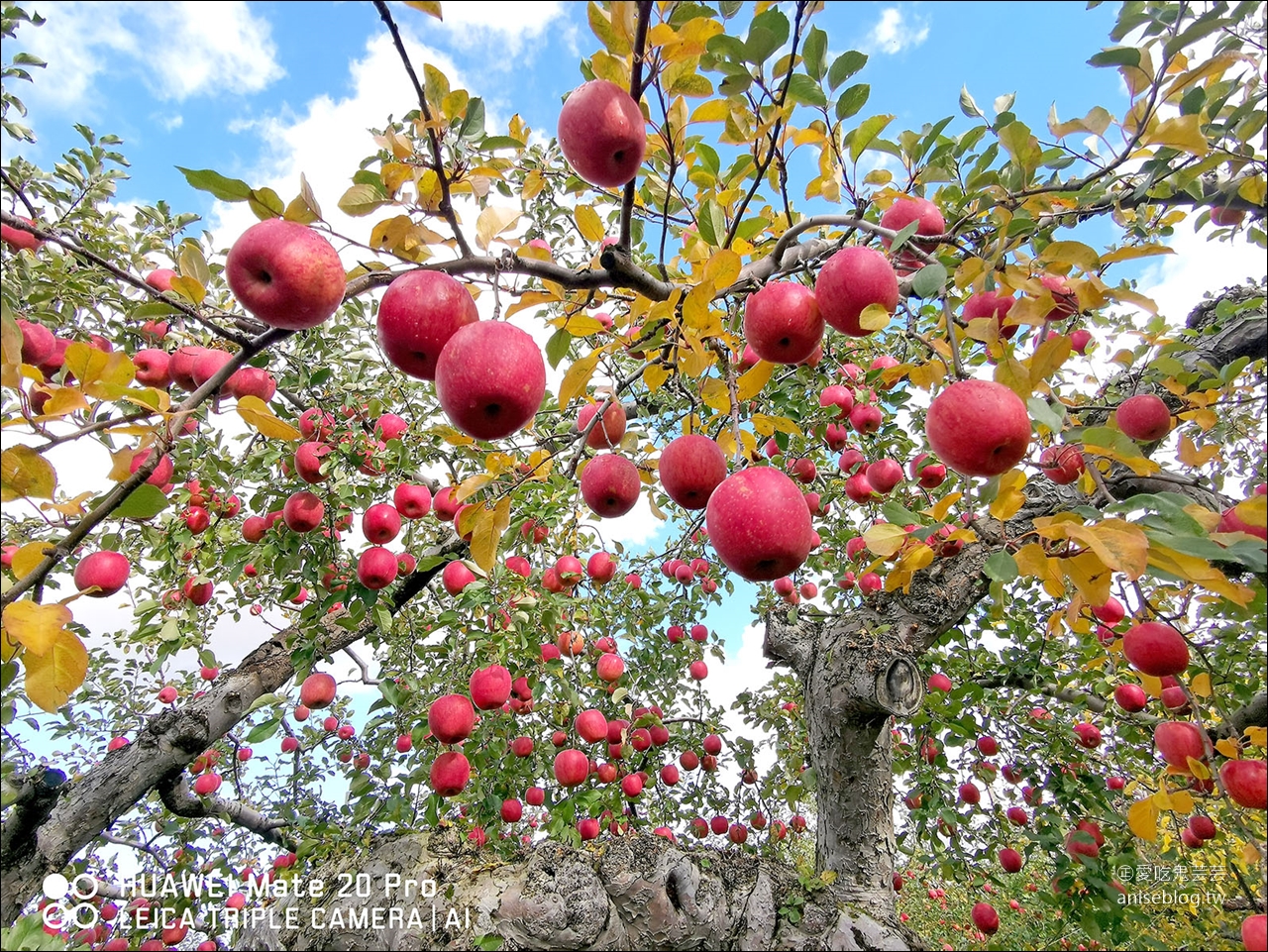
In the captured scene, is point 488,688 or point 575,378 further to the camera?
point 488,688

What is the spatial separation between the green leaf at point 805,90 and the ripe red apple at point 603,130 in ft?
1.64

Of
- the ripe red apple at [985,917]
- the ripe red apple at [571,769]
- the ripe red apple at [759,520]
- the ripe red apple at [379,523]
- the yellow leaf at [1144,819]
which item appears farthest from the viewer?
the ripe red apple at [985,917]

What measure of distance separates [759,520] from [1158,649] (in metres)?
1.45

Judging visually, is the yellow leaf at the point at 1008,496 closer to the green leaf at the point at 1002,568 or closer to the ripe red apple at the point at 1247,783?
the green leaf at the point at 1002,568

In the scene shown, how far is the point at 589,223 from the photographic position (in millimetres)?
1567

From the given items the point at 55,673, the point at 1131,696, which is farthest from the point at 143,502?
the point at 1131,696

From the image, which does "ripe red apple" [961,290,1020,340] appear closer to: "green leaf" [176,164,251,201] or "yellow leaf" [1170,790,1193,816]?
"yellow leaf" [1170,790,1193,816]

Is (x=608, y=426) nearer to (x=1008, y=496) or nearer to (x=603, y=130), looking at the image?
(x=603, y=130)

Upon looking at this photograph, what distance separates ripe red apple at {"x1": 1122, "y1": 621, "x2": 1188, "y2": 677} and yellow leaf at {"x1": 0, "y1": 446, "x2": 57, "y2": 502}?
8.87 feet

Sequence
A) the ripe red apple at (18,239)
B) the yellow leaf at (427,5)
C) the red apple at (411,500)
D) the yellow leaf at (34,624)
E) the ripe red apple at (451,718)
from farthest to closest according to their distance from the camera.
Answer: the red apple at (411,500) → the ripe red apple at (451,718) → the ripe red apple at (18,239) → the yellow leaf at (427,5) → the yellow leaf at (34,624)

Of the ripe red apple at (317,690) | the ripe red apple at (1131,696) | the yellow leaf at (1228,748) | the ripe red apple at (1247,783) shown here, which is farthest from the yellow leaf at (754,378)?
the ripe red apple at (1131,696)

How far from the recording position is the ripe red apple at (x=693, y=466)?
1606 mm

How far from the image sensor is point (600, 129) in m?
1.29

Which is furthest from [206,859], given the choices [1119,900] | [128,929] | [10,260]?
[1119,900]
